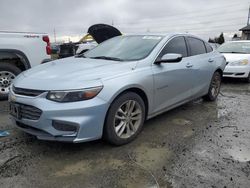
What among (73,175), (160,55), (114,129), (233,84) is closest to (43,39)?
(160,55)

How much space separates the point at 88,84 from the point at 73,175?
1043 mm

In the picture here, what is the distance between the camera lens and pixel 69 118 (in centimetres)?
296

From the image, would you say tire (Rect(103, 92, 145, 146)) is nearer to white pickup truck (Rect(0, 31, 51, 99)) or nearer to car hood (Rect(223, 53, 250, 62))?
white pickup truck (Rect(0, 31, 51, 99))

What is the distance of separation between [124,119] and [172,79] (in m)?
1.18

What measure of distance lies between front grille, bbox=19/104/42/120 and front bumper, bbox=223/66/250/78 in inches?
276

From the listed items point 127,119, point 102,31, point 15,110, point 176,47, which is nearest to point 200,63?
point 176,47

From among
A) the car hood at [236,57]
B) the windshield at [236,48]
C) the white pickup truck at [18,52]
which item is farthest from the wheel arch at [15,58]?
the windshield at [236,48]

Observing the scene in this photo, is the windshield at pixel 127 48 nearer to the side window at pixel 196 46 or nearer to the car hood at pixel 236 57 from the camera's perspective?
the side window at pixel 196 46

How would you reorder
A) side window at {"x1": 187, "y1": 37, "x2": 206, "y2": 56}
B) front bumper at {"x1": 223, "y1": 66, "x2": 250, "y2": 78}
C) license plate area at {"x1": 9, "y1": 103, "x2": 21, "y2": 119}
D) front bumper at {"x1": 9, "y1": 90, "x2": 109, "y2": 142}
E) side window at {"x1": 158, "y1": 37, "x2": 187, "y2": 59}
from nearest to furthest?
front bumper at {"x1": 9, "y1": 90, "x2": 109, "y2": 142}, license plate area at {"x1": 9, "y1": 103, "x2": 21, "y2": 119}, side window at {"x1": 158, "y1": 37, "x2": 187, "y2": 59}, side window at {"x1": 187, "y1": 37, "x2": 206, "y2": 56}, front bumper at {"x1": 223, "y1": 66, "x2": 250, "y2": 78}

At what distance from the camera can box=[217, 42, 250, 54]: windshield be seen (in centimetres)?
911

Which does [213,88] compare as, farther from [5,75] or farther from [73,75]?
[5,75]

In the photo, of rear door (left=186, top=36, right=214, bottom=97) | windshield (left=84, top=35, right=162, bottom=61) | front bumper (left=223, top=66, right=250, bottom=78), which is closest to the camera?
windshield (left=84, top=35, right=162, bottom=61)

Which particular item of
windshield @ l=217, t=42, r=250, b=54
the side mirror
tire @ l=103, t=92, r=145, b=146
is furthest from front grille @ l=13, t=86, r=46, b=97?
windshield @ l=217, t=42, r=250, b=54

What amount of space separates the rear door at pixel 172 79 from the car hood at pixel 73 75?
544 millimetres
